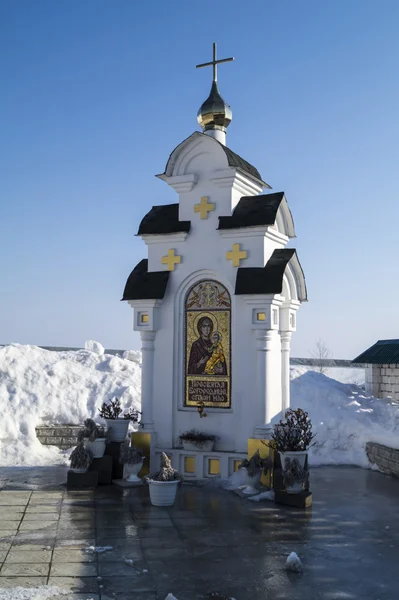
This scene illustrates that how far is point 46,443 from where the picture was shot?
48.6ft

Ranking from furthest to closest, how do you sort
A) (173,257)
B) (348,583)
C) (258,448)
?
(173,257), (258,448), (348,583)

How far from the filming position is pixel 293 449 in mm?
10195

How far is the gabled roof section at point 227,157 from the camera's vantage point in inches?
479

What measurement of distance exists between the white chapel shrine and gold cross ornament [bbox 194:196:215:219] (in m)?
0.02

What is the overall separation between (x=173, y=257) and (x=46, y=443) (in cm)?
580

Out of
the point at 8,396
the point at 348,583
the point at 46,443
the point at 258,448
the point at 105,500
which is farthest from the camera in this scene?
the point at 8,396

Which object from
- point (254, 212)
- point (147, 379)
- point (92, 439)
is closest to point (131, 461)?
point (92, 439)

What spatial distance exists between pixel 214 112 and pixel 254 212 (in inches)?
Result: 112

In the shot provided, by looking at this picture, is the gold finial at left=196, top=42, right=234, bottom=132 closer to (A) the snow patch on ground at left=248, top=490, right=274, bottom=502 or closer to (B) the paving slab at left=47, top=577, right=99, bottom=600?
(A) the snow patch on ground at left=248, top=490, right=274, bottom=502

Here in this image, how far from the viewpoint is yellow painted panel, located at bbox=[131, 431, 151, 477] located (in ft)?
38.9

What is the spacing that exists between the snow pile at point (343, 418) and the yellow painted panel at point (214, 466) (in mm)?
3238

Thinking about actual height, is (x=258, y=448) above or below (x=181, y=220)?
below

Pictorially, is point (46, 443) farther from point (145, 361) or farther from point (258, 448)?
point (258, 448)

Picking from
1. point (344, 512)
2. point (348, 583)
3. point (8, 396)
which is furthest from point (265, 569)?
point (8, 396)
